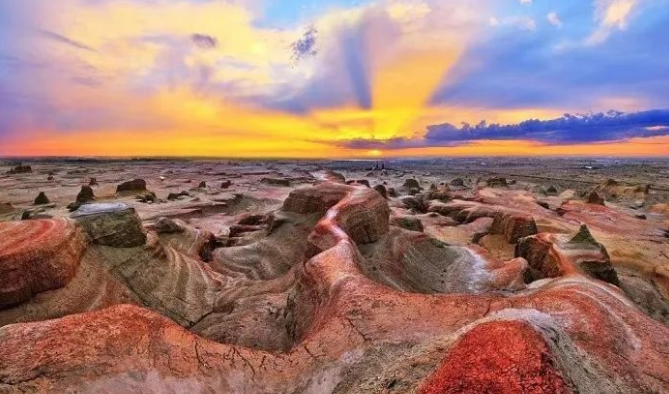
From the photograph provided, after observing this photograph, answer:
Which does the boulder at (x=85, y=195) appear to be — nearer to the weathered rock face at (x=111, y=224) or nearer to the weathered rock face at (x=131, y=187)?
the weathered rock face at (x=131, y=187)

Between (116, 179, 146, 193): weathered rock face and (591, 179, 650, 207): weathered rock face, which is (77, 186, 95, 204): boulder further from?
(591, 179, 650, 207): weathered rock face

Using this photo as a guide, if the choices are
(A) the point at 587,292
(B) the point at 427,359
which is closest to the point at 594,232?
(A) the point at 587,292

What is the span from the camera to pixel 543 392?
2906 millimetres

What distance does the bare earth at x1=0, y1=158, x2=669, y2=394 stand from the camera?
149 inches

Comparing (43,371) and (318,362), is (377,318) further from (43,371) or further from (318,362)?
(43,371)

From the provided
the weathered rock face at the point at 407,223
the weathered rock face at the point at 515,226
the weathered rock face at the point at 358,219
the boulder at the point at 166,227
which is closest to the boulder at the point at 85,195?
the boulder at the point at 166,227

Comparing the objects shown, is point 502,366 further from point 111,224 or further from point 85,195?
point 85,195

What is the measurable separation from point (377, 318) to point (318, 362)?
1027mm

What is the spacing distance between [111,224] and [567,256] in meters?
11.0

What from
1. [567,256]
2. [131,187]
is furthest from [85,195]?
[567,256]

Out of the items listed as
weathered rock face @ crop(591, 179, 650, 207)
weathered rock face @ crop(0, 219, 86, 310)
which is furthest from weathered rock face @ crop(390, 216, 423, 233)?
weathered rock face @ crop(591, 179, 650, 207)

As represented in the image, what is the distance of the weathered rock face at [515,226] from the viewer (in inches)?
632

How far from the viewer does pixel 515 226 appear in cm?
1630

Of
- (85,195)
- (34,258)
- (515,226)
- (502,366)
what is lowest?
(515,226)
